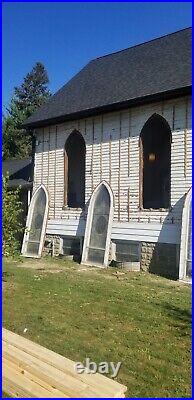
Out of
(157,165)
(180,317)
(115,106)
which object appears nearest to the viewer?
(180,317)

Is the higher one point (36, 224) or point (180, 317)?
point (36, 224)

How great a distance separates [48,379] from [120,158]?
31.9 ft

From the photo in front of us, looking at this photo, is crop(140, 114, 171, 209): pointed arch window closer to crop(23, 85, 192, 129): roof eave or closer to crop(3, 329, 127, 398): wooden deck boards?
crop(23, 85, 192, 129): roof eave

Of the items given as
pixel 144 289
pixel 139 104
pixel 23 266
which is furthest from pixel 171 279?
pixel 139 104

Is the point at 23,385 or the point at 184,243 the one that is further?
the point at 184,243

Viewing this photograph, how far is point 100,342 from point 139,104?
9.02 m

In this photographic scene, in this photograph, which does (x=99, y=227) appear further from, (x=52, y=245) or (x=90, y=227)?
(x=52, y=245)

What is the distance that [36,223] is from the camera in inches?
591

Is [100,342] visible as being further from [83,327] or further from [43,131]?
[43,131]

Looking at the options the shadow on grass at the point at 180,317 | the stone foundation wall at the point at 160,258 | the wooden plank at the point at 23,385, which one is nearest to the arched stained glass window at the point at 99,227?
the stone foundation wall at the point at 160,258

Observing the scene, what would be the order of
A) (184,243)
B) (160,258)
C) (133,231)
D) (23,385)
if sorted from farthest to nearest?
(133,231), (160,258), (184,243), (23,385)

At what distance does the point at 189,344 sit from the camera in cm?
557

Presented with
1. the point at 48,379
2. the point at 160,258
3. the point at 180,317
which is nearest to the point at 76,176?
the point at 160,258

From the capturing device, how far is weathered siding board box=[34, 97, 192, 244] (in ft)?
37.4
